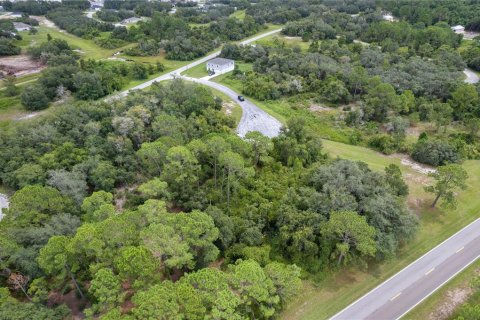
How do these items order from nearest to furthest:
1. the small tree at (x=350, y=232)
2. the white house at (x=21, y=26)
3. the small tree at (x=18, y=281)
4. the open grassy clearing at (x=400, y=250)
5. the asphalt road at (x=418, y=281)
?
the small tree at (x=18, y=281), the asphalt road at (x=418, y=281), the open grassy clearing at (x=400, y=250), the small tree at (x=350, y=232), the white house at (x=21, y=26)

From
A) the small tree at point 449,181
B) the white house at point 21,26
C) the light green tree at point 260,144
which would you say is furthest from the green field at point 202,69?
the white house at point 21,26

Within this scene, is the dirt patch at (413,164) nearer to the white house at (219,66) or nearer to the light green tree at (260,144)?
the light green tree at (260,144)

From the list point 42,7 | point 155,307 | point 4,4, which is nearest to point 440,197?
point 155,307

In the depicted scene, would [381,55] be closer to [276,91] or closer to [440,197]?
[276,91]

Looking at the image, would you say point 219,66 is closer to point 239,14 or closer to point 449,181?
point 449,181

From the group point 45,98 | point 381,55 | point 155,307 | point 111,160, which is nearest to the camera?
point 155,307

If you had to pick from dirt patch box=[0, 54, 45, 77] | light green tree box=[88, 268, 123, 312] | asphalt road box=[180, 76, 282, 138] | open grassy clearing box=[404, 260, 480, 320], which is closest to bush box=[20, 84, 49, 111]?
dirt patch box=[0, 54, 45, 77]
